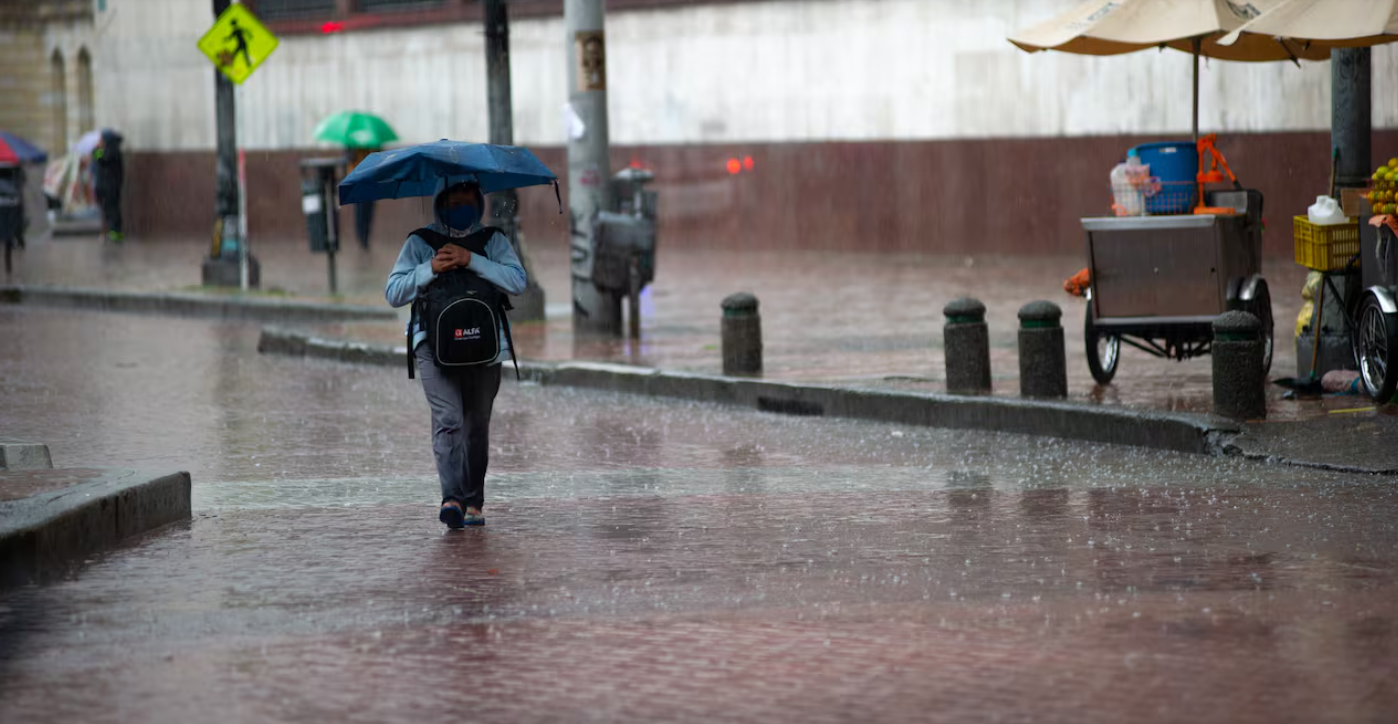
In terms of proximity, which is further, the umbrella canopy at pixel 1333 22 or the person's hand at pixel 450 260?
the umbrella canopy at pixel 1333 22

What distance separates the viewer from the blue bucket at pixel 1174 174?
13922mm

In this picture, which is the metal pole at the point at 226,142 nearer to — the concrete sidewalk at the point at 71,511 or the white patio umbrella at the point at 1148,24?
the white patio umbrella at the point at 1148,24

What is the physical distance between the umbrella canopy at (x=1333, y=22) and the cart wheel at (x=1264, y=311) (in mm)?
1526

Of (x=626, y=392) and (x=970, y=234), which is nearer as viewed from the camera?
(x=626, y=392)

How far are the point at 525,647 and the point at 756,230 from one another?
24256mm

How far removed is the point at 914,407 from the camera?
43.4 feet

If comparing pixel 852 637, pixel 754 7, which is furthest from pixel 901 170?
pixel 852 637

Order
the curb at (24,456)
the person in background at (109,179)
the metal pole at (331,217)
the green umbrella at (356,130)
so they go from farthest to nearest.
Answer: the person in background at (109,179), the green umbrella at (356,130), the metal pole at (331,217), the curb at (24,456)

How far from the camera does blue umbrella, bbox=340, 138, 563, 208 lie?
368 inches

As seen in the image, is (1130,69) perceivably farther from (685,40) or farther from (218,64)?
(218,64)

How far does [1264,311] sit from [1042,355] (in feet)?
5.58

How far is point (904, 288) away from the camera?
23094 millimetres

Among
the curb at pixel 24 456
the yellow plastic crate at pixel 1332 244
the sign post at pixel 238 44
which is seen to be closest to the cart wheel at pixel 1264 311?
the yellow plastic crate at pixel 1332 244

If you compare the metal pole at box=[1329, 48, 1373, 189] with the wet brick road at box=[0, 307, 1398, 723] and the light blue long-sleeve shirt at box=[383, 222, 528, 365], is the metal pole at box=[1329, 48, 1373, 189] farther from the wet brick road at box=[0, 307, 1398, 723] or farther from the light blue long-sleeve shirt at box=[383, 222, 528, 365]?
the light blue long-sleeve shirt at box=[383, 222, 528, 365]
